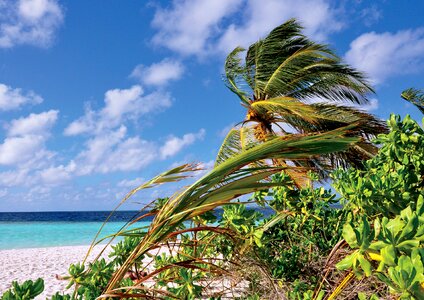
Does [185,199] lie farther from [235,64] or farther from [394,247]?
[235,64]

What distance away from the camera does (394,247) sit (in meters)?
0.92

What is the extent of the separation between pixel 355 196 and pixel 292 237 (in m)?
1.32

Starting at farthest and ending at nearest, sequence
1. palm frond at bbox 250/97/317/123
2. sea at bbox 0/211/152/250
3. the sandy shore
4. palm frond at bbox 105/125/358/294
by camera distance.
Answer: sea at bbox 0/211/152/250, palm frond at bbox 250/97/317/123, the sandy shore, palm frond at bbox 105/125/358/294

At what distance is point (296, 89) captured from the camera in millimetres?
10406

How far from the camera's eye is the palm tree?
9578mm

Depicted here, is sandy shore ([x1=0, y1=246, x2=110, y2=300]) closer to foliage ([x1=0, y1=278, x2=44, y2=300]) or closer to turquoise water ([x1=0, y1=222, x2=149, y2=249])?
foliage ([x1=0, y1=278, x2=44, y2=300])

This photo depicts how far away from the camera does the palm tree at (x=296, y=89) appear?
377 inches

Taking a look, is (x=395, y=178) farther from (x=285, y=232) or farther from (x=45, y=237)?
(x=45, y=237)

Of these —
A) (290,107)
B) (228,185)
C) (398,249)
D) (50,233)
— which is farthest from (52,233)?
(398,249)

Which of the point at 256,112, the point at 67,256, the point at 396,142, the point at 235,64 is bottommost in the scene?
the point at 67,256

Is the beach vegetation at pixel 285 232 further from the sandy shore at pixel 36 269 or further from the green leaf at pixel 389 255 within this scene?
the sandy shore at pixel 36 269

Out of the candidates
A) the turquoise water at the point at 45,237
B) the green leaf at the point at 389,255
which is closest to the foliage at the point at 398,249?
the green leaf at the point at 389,255

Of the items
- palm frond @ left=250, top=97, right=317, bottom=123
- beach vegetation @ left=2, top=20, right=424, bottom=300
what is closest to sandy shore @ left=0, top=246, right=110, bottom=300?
beach vegetation @ left=2, top=20, right=424, bottom=300

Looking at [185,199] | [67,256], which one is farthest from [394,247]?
[67,256]
